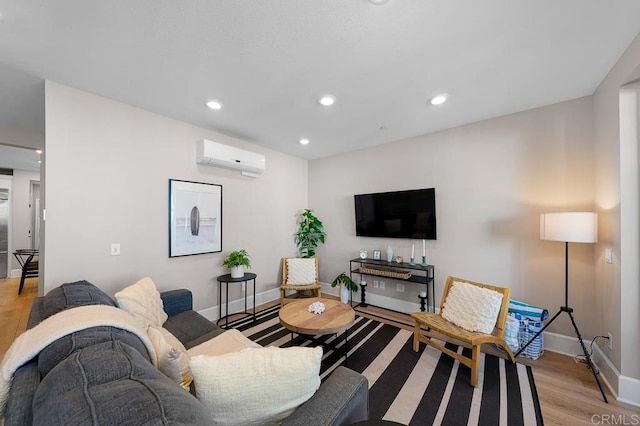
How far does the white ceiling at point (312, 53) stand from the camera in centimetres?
143

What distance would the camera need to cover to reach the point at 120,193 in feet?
8.21

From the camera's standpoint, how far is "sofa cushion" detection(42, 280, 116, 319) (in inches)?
55.2

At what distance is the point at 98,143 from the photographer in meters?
2.36

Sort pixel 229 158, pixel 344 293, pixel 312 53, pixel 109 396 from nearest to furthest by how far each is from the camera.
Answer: pixel 109 396 < pixel 312 53 < pixel 229 158 < pixel 344 293

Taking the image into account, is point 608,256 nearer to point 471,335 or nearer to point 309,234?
point 471,335

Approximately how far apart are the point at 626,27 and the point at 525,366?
2734mm

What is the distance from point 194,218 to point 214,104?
4.64 ft

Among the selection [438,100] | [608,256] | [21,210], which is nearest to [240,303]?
[438,100]

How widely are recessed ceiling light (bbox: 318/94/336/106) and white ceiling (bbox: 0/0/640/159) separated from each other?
6 cm

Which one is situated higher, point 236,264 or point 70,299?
point 70,299

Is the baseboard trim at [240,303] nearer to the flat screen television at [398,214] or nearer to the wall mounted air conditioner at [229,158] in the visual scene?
the flat screen television at [398,214]

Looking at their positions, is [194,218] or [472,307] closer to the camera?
[472,307]

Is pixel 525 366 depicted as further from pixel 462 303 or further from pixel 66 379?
pixel 66 379

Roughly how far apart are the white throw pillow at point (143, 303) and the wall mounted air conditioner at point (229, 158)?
1617 mm
